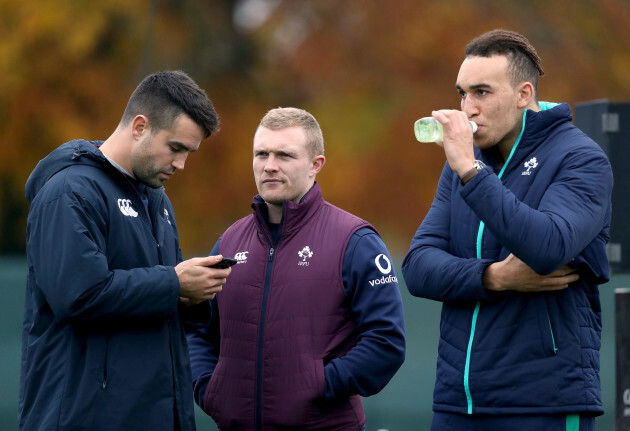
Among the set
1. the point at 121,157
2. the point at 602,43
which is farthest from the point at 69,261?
the point at 602,43

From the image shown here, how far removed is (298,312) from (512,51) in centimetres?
133

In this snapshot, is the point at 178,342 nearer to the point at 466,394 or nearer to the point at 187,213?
the point at 466,394

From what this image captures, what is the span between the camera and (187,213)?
11344 mm

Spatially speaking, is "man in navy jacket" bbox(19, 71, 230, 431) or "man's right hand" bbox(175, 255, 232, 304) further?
"man's right hand" bbox(175, 255, 232, 304)

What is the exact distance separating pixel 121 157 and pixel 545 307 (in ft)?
5.57

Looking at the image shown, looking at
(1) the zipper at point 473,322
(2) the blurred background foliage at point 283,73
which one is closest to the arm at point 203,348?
(1) the zipper at point 473,322

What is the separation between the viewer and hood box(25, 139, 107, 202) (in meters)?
3.55

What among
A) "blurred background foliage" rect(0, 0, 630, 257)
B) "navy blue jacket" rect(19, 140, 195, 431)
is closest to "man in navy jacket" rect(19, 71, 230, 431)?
"navy blue jacket" rect(19, 140, 195, 431)

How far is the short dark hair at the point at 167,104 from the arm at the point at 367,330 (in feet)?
2.65

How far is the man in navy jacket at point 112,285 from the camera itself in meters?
3.34

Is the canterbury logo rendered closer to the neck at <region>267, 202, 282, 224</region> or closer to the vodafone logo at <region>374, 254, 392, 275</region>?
the neck at <region>267, 202, 282, 224</region>

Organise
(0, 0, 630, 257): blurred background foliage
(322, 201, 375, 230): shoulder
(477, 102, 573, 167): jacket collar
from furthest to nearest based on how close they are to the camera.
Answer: (0, 0, 630, 257): blurred background foliage < (322, 201, 375, 230): shoulder < (477, 102, 573, 167): jacket collar

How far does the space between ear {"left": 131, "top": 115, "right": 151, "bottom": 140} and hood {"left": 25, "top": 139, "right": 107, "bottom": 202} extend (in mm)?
175

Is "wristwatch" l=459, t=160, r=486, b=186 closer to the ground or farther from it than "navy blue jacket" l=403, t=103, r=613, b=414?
farther from it
